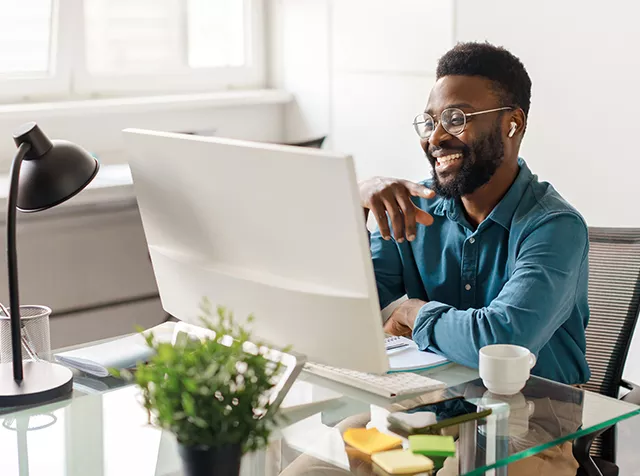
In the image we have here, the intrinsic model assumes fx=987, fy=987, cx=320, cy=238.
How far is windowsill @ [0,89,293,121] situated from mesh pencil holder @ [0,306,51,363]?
153 centimetres

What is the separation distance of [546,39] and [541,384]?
65.2 inches

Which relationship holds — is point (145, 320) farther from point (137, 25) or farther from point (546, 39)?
point (546, 39)

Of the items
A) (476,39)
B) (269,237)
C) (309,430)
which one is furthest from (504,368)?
(476,39)

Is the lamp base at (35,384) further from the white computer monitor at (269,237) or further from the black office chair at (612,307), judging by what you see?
the black office chair at (612,307)

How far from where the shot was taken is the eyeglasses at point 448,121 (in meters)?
1.98

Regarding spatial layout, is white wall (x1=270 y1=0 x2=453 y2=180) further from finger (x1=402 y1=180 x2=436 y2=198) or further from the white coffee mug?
the white coffee mug

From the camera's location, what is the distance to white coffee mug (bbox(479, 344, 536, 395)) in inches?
60.0

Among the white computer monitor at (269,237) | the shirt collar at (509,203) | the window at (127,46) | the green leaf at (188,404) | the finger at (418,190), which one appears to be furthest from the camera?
the window at (127,46)

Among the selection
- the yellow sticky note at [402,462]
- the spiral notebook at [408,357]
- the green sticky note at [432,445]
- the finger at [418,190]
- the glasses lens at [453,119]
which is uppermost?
the glasses lens at [453,119]

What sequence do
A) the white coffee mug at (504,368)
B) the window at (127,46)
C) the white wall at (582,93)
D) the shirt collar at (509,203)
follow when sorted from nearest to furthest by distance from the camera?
the white coffee mug at (504,368)
the shirt collar at (509,203)
the white wall at (582,93)
the window at (127,46)

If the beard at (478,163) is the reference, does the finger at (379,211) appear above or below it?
below

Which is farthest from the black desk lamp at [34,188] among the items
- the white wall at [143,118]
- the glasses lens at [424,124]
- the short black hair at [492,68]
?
the white wall at [143,118]

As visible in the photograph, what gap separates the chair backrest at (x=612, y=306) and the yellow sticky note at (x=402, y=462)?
82 centimetres

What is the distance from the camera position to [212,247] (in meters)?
1.49
